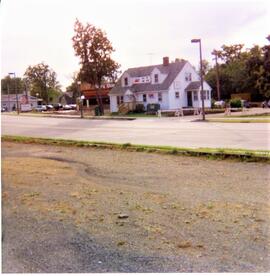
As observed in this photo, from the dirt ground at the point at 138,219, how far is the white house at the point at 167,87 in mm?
36424

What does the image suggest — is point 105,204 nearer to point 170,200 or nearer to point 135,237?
point 170,200

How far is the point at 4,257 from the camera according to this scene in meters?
4.04

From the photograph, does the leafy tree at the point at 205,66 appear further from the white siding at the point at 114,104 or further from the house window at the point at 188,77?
the white siding at the point at 114,104

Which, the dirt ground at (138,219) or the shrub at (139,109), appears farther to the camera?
the shrub at (139,109)

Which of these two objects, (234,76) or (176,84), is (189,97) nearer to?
(176,84)

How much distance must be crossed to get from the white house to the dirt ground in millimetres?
36424

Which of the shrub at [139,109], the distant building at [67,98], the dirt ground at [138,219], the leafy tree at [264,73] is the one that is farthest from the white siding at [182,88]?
the distant building at [67,98]

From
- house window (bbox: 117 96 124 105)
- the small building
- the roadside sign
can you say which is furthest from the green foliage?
the roadside sign

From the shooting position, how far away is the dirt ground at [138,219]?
3863 millimetres

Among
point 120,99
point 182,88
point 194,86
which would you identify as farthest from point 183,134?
point 120,99

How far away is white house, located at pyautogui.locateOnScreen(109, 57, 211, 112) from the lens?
147 ft

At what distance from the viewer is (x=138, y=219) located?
502 cm

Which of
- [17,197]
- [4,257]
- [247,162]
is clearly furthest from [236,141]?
[4,257]

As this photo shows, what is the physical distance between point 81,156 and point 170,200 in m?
5.46
